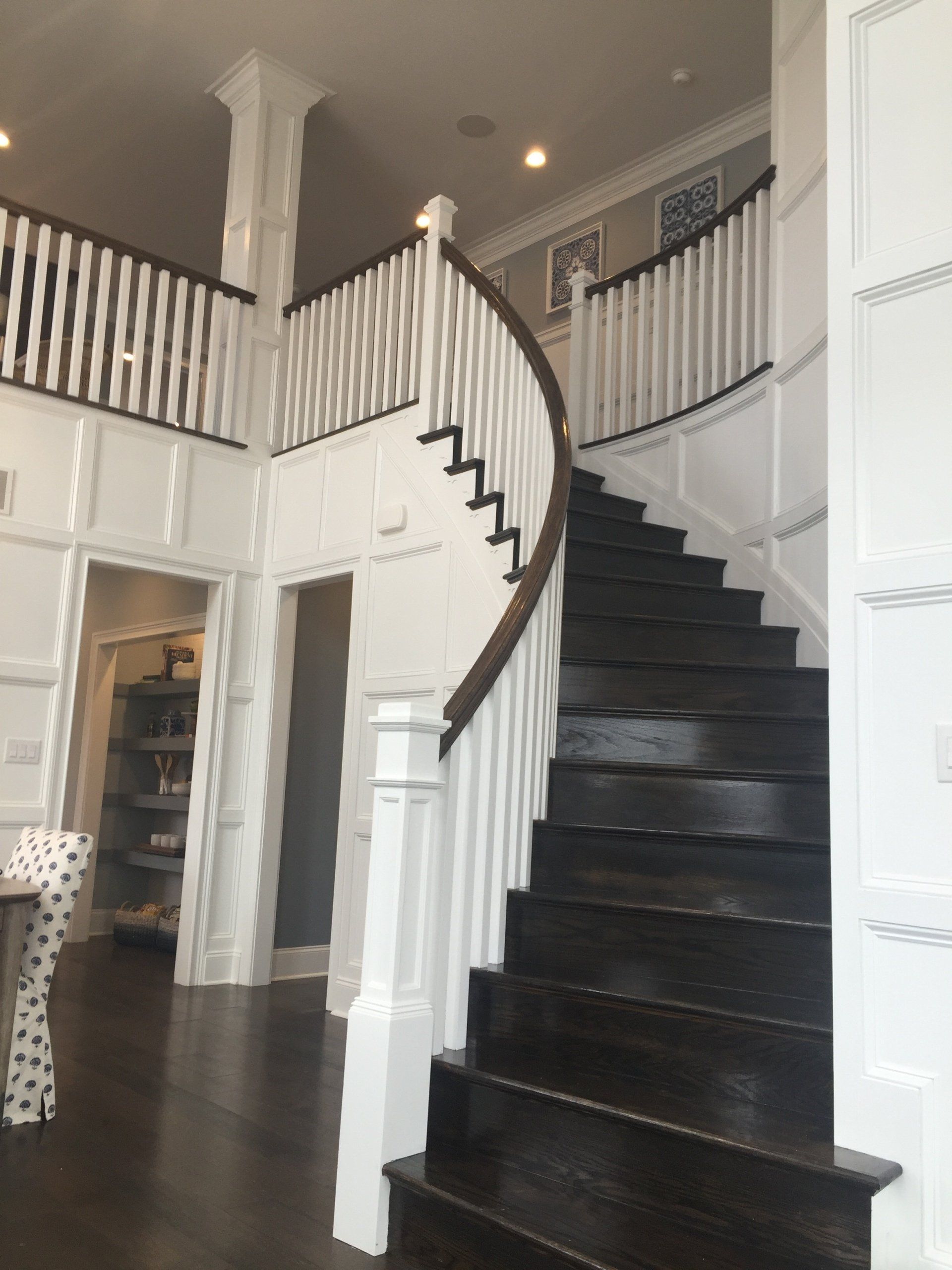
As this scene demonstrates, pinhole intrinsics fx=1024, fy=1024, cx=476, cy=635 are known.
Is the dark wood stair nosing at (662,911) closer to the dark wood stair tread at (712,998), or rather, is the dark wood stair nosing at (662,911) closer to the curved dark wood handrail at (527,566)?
the dark wood stair tread at (712,998)

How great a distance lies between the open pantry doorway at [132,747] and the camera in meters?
6.44

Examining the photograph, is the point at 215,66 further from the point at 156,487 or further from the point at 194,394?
the point at 156,487

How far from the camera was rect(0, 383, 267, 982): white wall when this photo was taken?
4.74m

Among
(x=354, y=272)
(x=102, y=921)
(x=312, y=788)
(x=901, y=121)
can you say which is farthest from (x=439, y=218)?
(x=102, y=921)

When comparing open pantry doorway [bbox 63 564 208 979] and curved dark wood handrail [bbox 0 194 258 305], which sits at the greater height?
curved dark wood handrail [bbox 0 194 258 305]

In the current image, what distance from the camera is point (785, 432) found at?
440 centimetres

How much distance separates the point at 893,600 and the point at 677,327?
13.1 feet

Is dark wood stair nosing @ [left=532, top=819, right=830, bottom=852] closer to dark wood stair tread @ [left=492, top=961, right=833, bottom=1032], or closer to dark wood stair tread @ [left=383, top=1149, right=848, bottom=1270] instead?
dark wood stair tread @ [left=492, top=961, right=833, bottom=1032]

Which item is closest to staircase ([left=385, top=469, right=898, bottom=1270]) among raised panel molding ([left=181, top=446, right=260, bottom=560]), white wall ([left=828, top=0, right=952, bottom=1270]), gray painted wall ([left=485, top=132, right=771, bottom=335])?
white wall ([left=828, top=0, right=952, bottom=1270])

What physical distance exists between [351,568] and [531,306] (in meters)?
3.33

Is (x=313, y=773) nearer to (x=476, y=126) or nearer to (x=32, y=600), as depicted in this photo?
(x=32, y=600)

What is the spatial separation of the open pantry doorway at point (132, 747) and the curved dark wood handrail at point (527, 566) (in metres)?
2.95

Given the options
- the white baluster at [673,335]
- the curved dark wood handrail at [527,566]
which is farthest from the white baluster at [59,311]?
the white baluster at [673,335]

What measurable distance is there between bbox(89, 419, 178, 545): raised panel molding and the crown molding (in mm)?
3616
